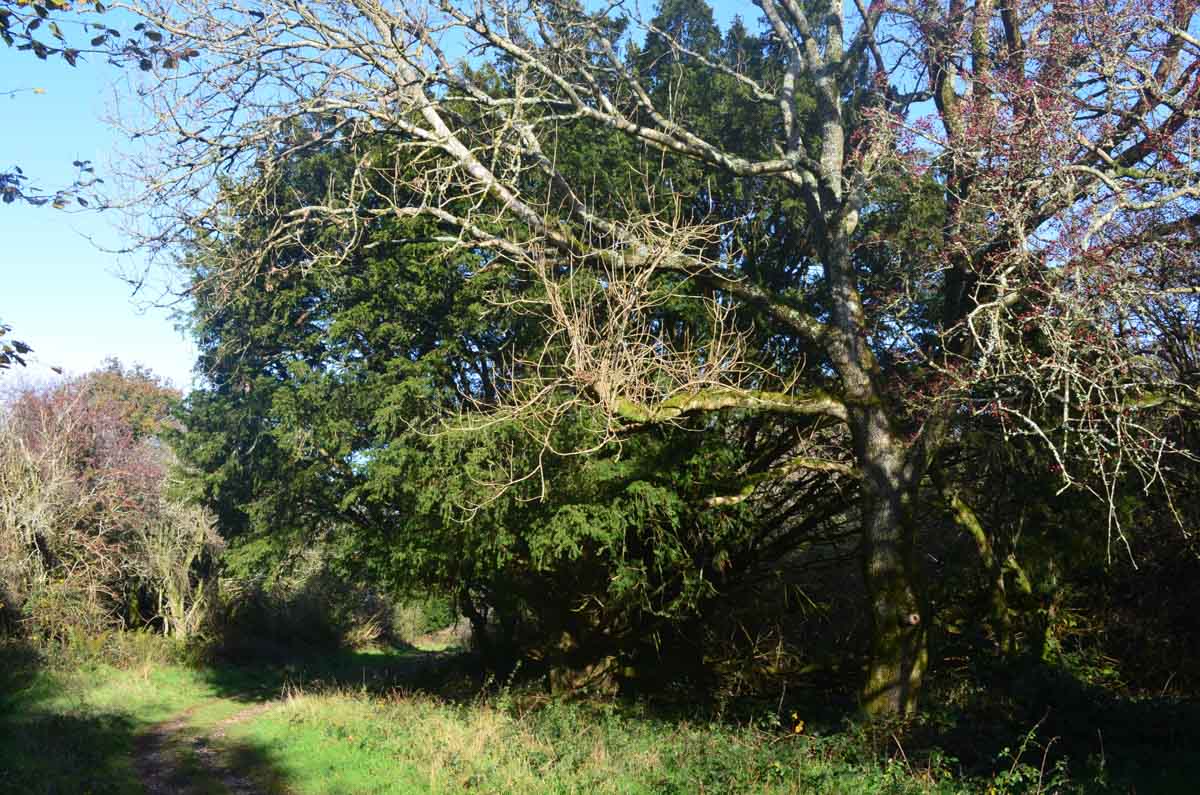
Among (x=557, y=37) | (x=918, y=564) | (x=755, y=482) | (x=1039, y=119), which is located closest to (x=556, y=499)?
(x=755, y=482)

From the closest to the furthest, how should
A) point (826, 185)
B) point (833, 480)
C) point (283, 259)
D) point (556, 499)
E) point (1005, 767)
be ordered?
point (1005, 767)
point (826, 185)
point (556, 499)
point (833, 480)
point (283, 259)

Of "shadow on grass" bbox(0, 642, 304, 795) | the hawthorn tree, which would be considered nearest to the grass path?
"shadow on grass" bbox(0, 642, 304, 795)

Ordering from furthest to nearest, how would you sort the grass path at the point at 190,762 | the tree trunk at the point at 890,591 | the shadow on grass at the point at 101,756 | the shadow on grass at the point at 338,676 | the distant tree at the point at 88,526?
the distant tree at the point at 88,526
the shadow on grass at the point at 338,676
the tree trunk at the point at 890,591
the grass path at the point at 190,762
the shadow on grass at the point at 101,756

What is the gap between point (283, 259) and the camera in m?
17.9

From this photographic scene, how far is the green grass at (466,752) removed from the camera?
304 inches

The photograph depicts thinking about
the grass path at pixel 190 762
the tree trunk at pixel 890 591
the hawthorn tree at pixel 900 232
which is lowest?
the grass path at pixel 190 762

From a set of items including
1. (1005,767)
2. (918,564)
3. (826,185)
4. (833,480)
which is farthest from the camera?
(833,480)

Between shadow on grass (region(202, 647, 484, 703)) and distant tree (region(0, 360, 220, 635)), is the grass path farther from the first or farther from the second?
distant tree (region(0, 360, 220, 635))

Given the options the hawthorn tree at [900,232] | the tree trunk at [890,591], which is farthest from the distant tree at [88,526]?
the tree trunk at [890,591]

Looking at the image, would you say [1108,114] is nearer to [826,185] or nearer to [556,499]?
[826,185]

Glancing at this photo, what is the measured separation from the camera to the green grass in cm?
773

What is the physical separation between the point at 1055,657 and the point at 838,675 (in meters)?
3.29

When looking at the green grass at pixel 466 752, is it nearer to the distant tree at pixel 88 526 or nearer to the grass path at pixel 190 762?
the grass path at pixel 190 762

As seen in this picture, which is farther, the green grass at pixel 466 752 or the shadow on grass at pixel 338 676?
the shadow on grass at pixel 338 676
